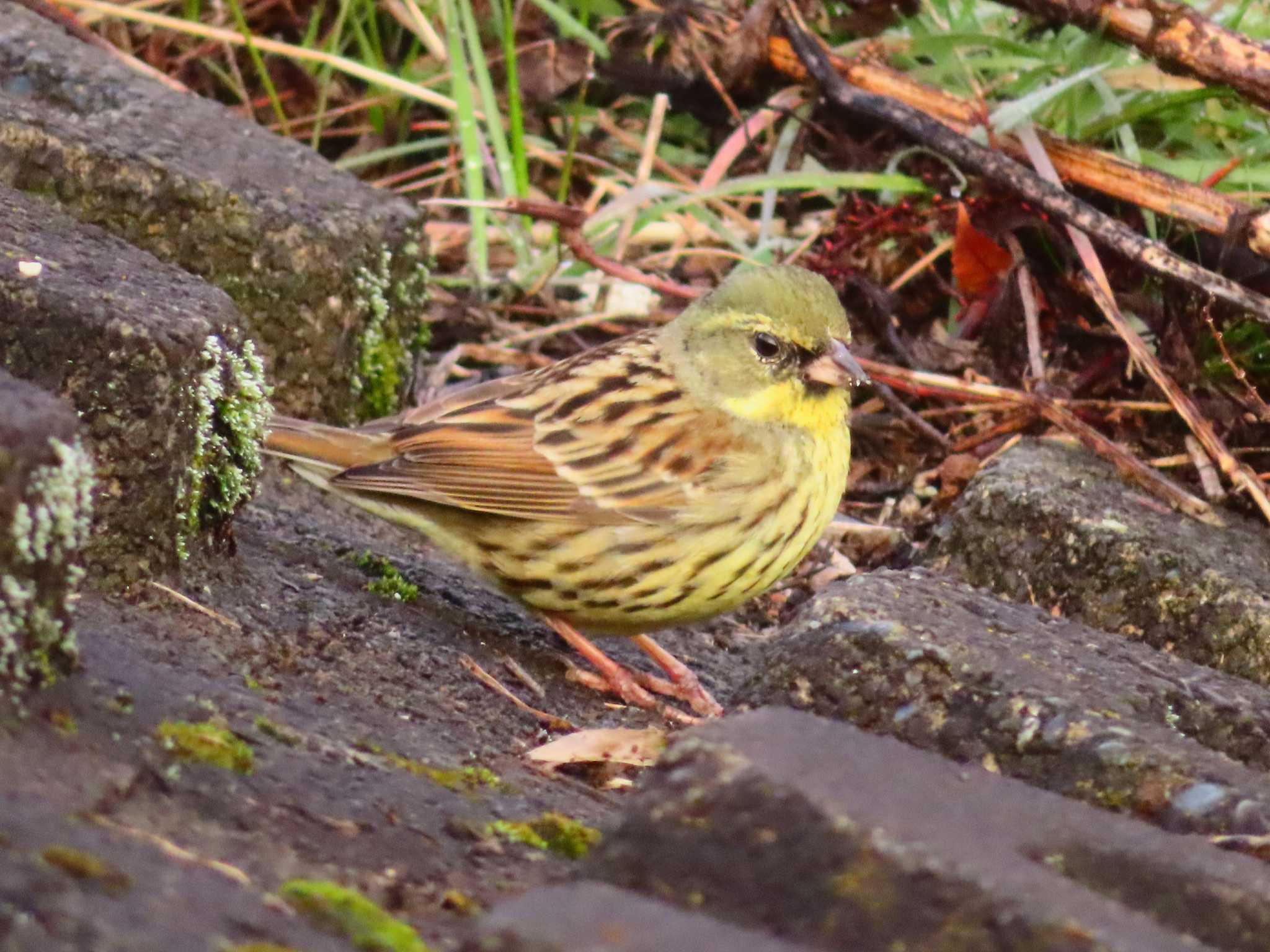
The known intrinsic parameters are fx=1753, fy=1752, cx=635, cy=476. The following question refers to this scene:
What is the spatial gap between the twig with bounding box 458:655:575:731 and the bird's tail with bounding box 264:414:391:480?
2.46 ft

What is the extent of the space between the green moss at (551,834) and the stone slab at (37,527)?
23.2 inches

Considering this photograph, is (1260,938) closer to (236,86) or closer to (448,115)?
(448,115)

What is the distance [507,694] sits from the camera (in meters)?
3.24

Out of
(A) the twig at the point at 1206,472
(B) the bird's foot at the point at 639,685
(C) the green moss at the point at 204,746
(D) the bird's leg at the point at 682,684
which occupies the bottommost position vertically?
(D) the bird's leg at the point at 682,684

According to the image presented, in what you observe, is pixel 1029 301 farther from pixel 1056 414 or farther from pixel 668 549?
pixel 668 549

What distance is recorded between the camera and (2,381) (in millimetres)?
1944

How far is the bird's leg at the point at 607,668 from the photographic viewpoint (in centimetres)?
367

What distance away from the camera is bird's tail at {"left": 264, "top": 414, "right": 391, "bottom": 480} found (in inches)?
153

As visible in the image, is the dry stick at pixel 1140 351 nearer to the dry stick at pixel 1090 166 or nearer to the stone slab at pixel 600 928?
the dry stick at pixel 1090 166

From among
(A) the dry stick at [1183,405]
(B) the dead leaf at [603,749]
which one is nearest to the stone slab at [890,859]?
(B) the dead leaf at [603,749]

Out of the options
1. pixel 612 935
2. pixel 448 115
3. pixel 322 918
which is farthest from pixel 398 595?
pixel 448 115

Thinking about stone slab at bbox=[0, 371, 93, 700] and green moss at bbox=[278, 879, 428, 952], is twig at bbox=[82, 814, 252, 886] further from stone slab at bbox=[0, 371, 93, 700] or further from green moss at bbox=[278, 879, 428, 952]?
stone slab at bbox=[0, 371, 93, 700]

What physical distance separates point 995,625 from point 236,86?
4.12 metres

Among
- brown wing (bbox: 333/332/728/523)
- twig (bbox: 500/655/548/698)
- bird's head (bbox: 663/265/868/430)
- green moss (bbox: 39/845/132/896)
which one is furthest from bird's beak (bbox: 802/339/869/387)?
green moss (bbox: 39/845/132/896)
